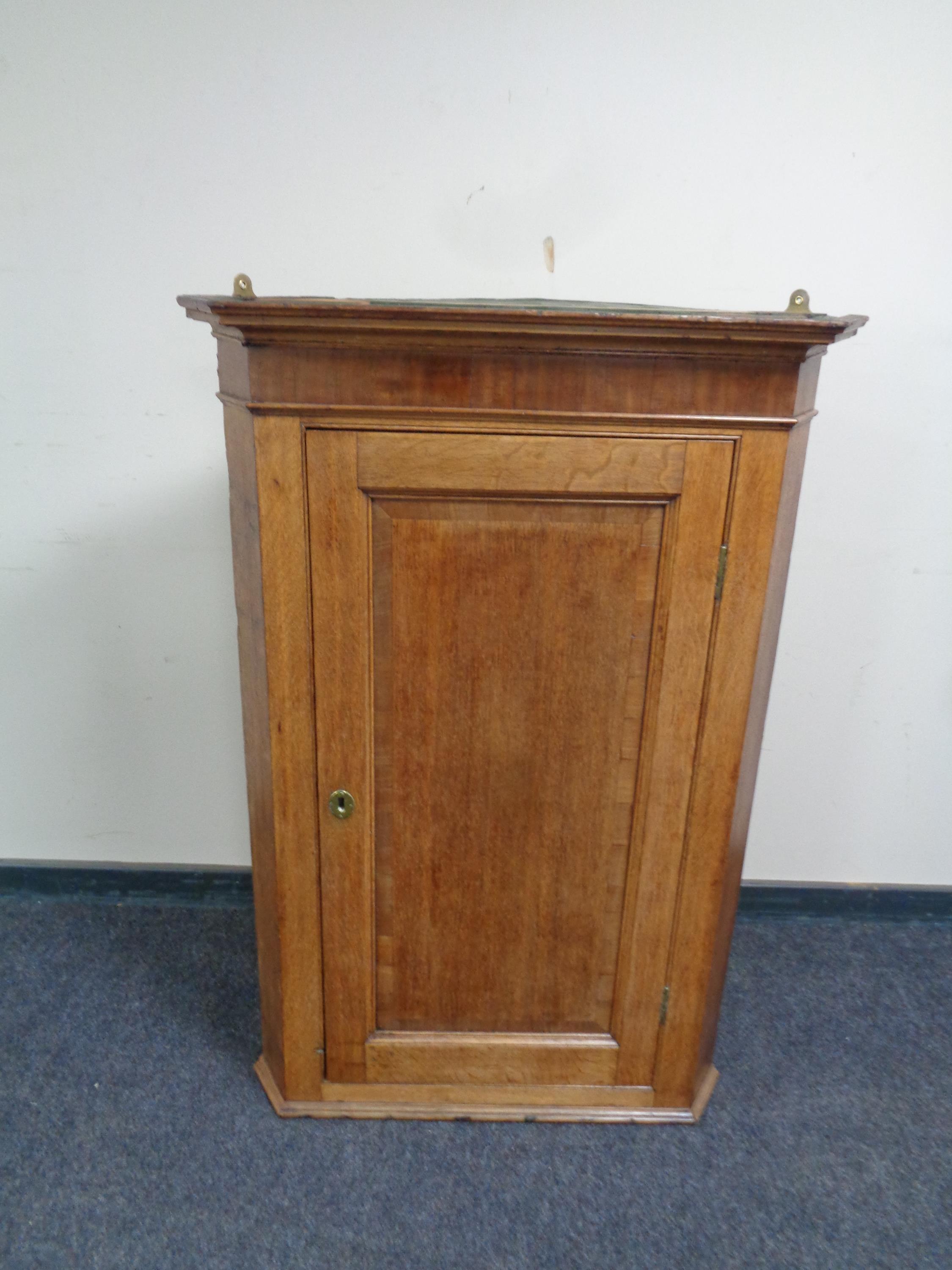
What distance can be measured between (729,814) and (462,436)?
2.16 ft

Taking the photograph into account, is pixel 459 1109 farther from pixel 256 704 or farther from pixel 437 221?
pixel 437 221

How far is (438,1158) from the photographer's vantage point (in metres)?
1.38

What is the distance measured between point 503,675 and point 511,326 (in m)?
0.45

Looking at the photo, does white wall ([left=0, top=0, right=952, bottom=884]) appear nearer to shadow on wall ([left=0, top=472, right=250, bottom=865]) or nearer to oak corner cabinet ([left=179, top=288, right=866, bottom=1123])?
shadow on wall ([left=0, top=472, right=250, bottom=865])

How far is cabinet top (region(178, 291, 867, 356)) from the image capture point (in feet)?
3.25

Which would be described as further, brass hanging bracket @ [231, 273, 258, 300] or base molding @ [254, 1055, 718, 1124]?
base molding @ [254, 1055, 718, 1124]

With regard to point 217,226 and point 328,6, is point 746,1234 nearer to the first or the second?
point 217,226

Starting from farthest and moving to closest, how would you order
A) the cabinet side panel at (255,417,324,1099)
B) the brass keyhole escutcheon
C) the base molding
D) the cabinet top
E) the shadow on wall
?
1. the shadow on wall
2. the base molding
3. the brass keyhole escutcheon
4. the cabinet side panel at (255,417,324,1099)
5. the cabinet top

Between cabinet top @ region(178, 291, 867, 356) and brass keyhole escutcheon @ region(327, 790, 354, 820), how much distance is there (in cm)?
61

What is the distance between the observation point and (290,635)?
3.83 feet

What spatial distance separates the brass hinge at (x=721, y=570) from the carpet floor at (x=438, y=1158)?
914mm

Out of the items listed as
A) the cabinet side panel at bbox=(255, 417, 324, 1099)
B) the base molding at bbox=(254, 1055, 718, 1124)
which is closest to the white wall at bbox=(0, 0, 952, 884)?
the cabinet side panel at bbox=(255, 417, 324, 1099)

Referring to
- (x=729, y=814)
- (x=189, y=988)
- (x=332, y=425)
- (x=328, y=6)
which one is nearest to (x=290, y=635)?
(x=332, y=425)

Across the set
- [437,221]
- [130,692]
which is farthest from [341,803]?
[437,221]
